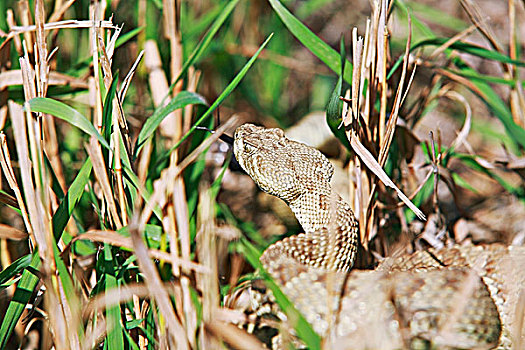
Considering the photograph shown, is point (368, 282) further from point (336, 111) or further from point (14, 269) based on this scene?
point (14, 269)

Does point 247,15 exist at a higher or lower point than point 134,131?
higher

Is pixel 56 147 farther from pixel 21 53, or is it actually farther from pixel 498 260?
pixel 498 260

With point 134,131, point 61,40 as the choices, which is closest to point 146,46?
point 134,131

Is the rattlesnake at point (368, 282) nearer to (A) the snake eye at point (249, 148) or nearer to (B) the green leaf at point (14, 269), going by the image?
(A) the snake eye at point (249, 148)

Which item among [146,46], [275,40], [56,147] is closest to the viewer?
[56,147]

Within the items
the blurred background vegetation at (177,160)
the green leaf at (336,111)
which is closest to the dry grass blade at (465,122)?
the blurred background vegetation at (177,160)

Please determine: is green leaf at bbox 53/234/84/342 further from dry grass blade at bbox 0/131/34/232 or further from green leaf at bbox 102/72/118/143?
green leaf at bbox 102/72/118/143

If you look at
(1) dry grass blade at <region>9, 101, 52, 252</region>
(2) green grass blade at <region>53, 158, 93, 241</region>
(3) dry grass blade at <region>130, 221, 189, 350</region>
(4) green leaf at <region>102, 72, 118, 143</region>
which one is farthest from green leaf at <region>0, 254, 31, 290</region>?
(3) dry grass blade at <region>130, 221, 189, 350</region>
